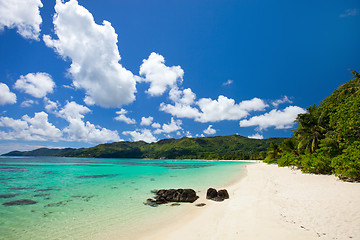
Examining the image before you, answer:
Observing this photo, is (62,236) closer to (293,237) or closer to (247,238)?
(247,238)

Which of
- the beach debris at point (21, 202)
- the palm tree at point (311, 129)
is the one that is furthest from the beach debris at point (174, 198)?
the palm tree at point (311, 129)

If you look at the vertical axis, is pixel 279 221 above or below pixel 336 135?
below

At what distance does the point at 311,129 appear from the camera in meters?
26.9

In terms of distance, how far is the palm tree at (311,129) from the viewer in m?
25.6

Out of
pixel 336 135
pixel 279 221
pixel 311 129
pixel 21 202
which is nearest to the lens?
pixel 279 221

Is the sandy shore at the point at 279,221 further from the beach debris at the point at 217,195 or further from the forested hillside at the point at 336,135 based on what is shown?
the forested hillside at the point at 336,135

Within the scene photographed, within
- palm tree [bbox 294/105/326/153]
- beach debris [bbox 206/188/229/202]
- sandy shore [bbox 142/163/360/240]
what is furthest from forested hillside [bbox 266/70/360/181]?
beach debris [bbox 206/188/229/202]

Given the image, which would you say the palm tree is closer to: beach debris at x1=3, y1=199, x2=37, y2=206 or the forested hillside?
the forested hillside

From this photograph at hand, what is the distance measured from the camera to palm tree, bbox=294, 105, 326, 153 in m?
25.6

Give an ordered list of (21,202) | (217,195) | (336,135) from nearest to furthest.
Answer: (21,202) → (217,195) → (336,135)

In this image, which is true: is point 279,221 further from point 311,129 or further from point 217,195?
point 311,129

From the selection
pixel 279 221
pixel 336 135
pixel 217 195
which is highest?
pixel 336 135

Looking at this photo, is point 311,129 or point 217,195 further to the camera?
point 311,129

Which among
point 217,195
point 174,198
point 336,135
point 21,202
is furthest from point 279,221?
point 21,202
